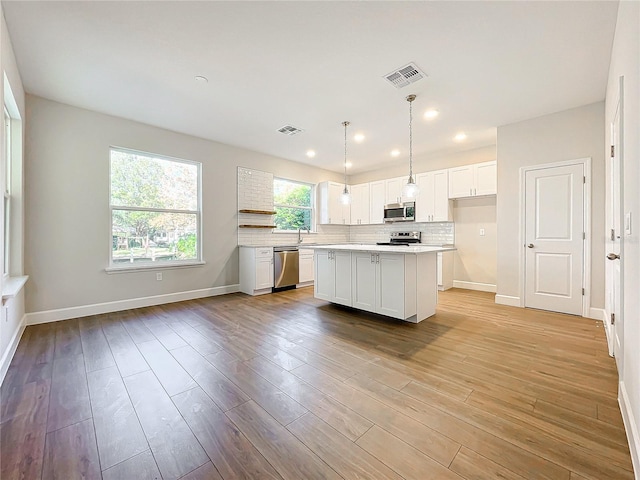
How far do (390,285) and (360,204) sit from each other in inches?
155

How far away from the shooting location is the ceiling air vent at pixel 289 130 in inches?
169

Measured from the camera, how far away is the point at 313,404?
177 centimetres

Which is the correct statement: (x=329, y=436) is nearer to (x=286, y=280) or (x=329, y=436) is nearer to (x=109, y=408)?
(x=109, y=408)

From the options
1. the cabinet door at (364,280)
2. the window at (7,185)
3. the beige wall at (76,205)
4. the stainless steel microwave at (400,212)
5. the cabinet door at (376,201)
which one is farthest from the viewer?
the cabinet door at (376,201)

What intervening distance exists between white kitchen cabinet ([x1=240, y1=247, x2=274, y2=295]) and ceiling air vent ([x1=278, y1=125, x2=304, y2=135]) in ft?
6.73

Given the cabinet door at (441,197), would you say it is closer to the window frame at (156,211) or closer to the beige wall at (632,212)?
the beige wall at (632,212)

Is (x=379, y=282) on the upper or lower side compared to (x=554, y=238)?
lower

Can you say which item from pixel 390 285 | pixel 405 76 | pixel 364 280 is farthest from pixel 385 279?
pixel 405 76

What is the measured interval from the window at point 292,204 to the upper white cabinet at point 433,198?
99.3 inches

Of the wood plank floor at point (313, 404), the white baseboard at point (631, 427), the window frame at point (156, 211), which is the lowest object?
the wood plank floor at point (313, 404)

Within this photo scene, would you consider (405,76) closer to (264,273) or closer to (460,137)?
(460,137)

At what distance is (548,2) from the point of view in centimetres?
198

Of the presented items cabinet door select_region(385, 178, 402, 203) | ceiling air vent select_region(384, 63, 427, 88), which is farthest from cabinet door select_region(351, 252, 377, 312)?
cabinet door select_region(385, 178, 402, 203)

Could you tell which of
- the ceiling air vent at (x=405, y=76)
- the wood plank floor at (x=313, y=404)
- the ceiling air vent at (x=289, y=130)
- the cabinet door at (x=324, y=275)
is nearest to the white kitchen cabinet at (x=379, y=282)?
the wood plank floor at (x=313, y=404)
